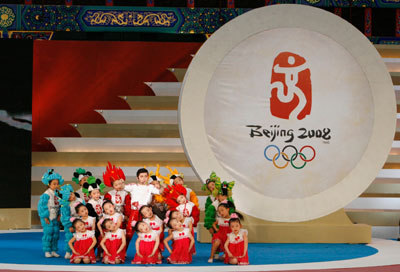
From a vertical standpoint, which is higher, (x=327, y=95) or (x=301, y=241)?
(x=327, y=95)

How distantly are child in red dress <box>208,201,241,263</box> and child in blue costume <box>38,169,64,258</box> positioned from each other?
160 centimetres

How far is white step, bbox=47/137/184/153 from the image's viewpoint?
10.7m

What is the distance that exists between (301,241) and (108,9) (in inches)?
210

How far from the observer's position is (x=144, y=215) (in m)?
6.41

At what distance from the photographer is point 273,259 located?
640cm

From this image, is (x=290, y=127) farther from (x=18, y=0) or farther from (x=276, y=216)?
(x=18, y=0)

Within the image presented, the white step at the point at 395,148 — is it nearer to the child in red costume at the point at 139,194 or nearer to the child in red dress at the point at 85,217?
the child in red costume at the point at 139,194

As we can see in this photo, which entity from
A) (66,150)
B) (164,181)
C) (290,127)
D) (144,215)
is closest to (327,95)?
(290,127)

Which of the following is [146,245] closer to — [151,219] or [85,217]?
[151,219]

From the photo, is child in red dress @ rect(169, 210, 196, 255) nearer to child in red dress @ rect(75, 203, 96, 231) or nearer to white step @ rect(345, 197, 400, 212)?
child in red dress @ rect(75, 203, 96, 231)

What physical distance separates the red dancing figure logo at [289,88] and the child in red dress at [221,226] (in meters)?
1.73

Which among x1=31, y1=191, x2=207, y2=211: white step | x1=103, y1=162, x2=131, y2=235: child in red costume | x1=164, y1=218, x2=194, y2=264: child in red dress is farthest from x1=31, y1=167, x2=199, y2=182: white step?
A: x1=164, y1=218, x2=194, y2=264: child in red dress

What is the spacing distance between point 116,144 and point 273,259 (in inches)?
194

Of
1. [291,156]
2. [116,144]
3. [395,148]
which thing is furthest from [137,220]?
[395,148]
